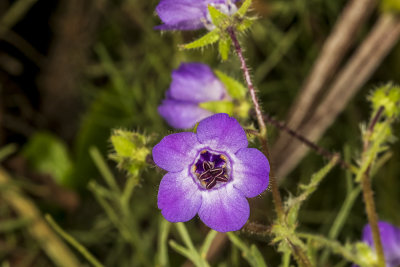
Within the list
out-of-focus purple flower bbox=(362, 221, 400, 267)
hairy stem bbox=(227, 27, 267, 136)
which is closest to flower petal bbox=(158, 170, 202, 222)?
hairy stem bbox=(227, 27, 267, 136)

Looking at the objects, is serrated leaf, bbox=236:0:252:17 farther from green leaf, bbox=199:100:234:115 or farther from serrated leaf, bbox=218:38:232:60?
green leaf, bbox=199:100:234:115

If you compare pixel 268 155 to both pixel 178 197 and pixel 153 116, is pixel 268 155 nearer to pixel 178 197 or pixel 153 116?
pixel 178 197

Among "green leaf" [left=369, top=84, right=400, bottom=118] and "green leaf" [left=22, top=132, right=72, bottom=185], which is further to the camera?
"green leaf" [left=22, top=132, right=72, bottom=185]

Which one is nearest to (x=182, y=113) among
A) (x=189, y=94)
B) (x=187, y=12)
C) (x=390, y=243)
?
(x=189, y=94)

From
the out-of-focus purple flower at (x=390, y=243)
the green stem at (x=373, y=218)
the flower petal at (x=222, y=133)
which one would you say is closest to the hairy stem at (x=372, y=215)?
the green stem at (x=373, y=218)

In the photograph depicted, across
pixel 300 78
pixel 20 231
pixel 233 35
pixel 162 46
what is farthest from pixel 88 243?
pixel 233 35

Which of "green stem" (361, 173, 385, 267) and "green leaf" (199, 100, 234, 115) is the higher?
"green leaf" (199, 100, 234, 115)

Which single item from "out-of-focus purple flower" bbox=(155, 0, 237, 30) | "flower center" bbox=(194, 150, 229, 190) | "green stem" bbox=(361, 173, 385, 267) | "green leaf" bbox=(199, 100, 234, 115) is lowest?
"green stem" bbox=(361, 173, 385, 267)
